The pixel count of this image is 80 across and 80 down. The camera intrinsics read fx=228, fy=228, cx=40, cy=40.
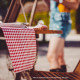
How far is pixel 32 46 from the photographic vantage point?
2195 mm

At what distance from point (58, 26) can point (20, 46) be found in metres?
1.09

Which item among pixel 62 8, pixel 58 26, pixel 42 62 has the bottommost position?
pixel 42 62

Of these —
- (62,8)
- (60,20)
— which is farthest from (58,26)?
(62,8)

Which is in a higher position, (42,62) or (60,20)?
(60,20)

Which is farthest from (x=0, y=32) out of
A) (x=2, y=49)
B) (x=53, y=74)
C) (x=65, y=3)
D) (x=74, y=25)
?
(x=74, y=25)

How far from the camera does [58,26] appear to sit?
3.05 meters

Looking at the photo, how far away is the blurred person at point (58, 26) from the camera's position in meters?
2.93

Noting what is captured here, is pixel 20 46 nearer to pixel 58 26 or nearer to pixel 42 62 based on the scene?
pixel 58 26

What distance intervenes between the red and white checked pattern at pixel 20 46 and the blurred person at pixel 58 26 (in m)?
0.79

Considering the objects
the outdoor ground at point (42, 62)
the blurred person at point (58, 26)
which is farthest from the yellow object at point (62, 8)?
the outdoor ground at point (42, 62)

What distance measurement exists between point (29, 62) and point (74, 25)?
21807mm

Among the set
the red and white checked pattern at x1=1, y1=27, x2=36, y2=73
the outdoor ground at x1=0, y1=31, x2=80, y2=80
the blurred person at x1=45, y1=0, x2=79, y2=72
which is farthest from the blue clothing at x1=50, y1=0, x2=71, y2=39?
the red and white checked pattern at x1=1, y1=27, x2=36, y2=73

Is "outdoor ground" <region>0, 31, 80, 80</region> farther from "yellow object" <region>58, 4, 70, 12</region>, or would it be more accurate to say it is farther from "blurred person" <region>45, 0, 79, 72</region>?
"yellow object" <region>58, 4, 70, 12</region>

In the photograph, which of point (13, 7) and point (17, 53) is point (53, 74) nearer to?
point (17, 53)
